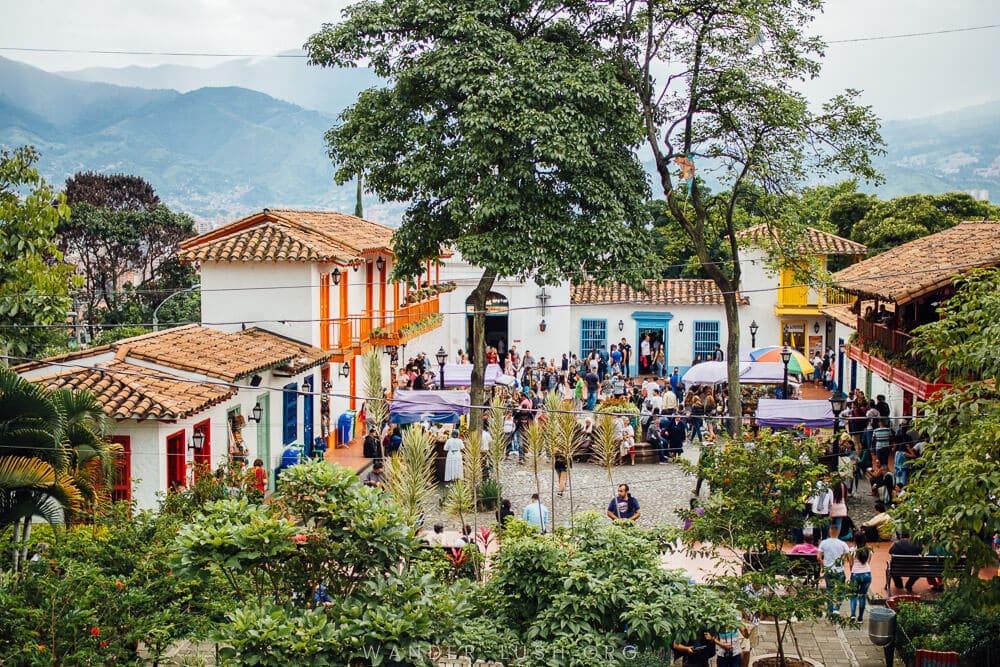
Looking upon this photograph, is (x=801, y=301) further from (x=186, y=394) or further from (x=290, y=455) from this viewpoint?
(x=186, y=394)

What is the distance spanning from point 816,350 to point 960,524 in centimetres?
2856

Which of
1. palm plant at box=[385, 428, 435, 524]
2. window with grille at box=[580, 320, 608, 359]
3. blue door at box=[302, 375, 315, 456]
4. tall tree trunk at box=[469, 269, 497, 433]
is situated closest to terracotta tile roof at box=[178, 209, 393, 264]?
tall tree trunk at box=[469, 269, 497, 433]

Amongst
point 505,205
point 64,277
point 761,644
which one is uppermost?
point 505,205

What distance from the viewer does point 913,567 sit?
1371cm

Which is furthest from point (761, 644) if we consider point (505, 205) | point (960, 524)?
point (505, 205)

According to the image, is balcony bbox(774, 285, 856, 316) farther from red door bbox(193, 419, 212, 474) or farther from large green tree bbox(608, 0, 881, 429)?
red door bbox(193, 419, 212, 474)

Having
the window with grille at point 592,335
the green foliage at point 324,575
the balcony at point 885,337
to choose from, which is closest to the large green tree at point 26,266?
the green foliage at point 324,575

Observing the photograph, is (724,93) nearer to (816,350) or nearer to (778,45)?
(778,45)

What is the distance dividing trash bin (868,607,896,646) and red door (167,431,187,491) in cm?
992

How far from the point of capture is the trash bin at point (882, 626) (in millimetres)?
11375

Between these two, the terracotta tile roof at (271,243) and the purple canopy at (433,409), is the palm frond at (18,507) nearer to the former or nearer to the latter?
the purple canopy at (433,409)

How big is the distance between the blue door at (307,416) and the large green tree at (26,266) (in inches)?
358

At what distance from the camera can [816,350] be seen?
36.4 metres

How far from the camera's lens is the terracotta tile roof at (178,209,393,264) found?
2186cm
